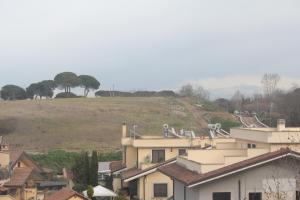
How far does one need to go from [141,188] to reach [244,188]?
53.2 feet

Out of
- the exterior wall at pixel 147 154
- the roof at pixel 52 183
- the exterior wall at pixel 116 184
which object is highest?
the exterior wall at pixel 147 154

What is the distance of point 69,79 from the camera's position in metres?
151

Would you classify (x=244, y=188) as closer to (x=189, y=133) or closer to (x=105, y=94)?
(x=189, y=133)

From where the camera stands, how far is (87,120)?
105m

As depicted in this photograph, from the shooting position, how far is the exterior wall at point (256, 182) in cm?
2467

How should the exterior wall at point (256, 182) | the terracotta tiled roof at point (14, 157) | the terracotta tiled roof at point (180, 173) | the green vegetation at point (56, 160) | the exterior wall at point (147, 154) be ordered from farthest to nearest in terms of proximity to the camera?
the green vegetation at point (56, 160) → the terracotta tiled roof at point (14, 157) → the exterior wall at point (147, 154) → the terracotta tiled roof at point (180, 173) → the exterior wall at point (256, 182)

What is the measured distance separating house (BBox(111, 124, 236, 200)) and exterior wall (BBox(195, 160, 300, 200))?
12665 millimetres

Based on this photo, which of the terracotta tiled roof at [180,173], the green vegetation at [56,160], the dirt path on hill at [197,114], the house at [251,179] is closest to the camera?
the house at [251,179]

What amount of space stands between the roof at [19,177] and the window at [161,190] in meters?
10.2

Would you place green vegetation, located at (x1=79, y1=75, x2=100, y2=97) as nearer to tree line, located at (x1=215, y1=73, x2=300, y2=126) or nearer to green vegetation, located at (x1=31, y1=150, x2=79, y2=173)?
tree line, located at (x1=215, y1=73, x2=300, y2=126)

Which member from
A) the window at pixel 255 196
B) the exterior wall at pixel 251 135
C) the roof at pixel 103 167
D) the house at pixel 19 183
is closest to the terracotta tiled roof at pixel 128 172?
the house at pixel 19 183

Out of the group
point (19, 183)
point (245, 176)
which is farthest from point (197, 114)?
point (245, 176)

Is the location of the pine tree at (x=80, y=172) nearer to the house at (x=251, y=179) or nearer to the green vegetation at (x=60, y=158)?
the green vegetation at (x=60, y=158)

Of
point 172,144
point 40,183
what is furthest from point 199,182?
point 40,183
